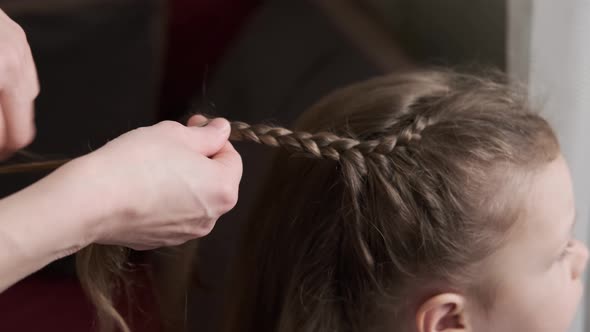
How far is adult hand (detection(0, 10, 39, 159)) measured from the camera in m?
0.75

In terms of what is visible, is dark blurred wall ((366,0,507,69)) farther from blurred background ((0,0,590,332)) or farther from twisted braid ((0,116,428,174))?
twisted braid ((0,116,428,174))

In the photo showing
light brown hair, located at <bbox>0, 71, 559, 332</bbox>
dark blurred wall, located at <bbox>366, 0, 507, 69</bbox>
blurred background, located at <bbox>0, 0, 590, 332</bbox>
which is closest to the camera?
light brown hair, located at <bbox>0, 71, 559, 332</bbox>

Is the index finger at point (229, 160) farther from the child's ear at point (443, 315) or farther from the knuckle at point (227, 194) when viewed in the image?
the child's ear at point (443, 315)

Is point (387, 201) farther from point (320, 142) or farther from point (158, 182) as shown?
point (158, 182)

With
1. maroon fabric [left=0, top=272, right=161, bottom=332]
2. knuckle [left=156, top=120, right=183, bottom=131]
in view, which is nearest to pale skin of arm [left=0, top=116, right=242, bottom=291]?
knuckle [left=156, top=120, right=183, bottom=131]

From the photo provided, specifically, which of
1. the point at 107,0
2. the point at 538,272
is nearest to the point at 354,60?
the point at 107,0

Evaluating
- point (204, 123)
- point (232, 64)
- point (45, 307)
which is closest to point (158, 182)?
point (204, 123)

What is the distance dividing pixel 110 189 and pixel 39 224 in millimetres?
66

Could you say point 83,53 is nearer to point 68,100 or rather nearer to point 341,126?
point 68,100

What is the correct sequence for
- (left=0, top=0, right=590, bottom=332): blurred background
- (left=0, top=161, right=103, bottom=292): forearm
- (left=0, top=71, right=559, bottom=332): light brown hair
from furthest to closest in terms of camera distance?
(left=0, top=0, right=590, bottom=332): blurred background → (left=0, top=71, right=559, bottom=332): light brown hair → (left=0, top=161, right=103, bottom=292): forearm

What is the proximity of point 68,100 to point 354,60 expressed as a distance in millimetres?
565

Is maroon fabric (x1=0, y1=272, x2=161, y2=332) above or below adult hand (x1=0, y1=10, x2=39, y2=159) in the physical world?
below

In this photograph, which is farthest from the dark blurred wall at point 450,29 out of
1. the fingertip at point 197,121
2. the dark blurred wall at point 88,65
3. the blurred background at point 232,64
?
the fingertip at point 197,121

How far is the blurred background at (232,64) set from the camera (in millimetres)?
1083
